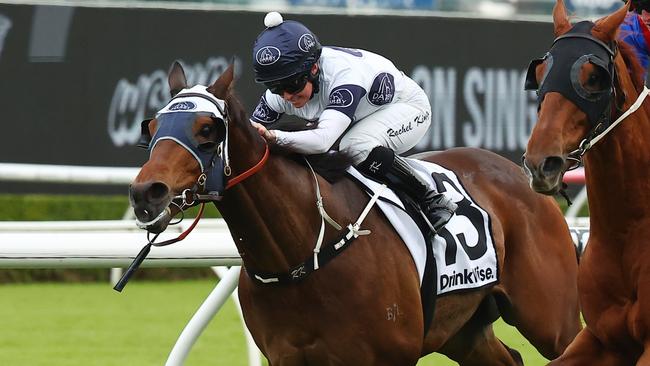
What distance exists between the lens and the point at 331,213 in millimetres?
4422

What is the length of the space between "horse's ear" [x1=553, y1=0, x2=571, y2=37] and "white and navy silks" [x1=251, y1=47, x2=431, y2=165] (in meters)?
0.87

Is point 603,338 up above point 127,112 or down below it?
above

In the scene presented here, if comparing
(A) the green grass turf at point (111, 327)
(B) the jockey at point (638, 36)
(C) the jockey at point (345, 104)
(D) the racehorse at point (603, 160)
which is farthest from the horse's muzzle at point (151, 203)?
(A) the green grass turf at point (111, 327)

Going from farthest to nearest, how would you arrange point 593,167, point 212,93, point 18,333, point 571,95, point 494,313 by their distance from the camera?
point 18,333, point 494,313, point 212,93, point 593,167, point 571,95

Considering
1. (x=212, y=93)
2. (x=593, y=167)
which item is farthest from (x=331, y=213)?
(x=593, y=167)

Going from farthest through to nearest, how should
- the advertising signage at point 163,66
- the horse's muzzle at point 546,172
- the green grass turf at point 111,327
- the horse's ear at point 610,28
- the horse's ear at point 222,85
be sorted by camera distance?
the advertising signage at point 163,66 < the green grass turf at point 111,327 < the horse's ear at point 222,85 < the horse's ear at point 610,28 < the horse's muzzle at point 546,172

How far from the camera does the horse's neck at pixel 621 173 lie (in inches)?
147

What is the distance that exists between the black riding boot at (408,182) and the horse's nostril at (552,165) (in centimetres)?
127

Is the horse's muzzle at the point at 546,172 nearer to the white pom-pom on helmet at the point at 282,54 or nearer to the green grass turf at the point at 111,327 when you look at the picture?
the white pom-pom on helmet at the point at 282,54

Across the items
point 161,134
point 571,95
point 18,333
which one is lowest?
point 18,333

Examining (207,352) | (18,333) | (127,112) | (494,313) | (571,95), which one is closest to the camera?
(571,95)

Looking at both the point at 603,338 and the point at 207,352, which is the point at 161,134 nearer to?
the point at 603,338

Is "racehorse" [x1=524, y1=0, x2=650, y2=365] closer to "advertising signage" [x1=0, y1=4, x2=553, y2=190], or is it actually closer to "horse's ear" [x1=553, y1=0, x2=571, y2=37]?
"horse's ear" [x1=553, y1=0, x2=571, y2=37]

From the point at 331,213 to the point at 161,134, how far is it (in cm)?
76
